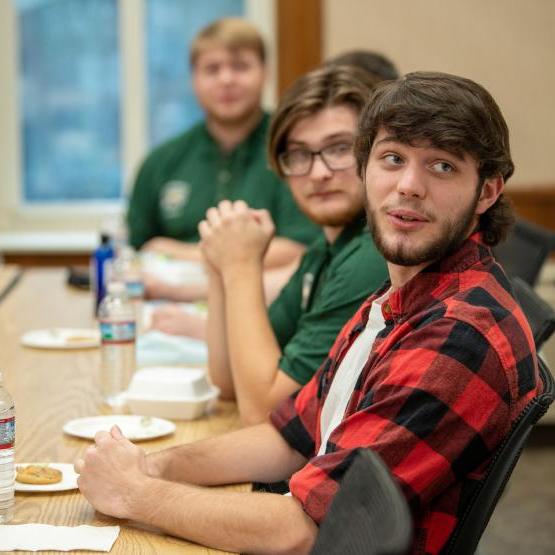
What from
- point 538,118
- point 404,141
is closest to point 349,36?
point 538,118

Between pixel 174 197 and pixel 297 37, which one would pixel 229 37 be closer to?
pixel 174 197

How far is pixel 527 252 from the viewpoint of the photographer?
9.07 feet

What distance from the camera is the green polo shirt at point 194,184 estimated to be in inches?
142

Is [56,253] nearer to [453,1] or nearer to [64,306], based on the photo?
[64,306]

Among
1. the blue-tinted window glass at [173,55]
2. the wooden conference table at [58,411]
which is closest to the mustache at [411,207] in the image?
the wooden conference table at [58,411]

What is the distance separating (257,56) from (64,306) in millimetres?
1151

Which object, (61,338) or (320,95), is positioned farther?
(61,338)

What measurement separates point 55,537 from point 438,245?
1.95 feet

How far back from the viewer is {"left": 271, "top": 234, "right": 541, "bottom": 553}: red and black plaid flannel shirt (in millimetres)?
1163

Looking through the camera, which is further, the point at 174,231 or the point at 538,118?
the point at 538,118

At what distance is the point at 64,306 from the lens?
3162 millimetres

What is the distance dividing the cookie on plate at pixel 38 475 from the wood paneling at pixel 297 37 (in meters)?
3.27

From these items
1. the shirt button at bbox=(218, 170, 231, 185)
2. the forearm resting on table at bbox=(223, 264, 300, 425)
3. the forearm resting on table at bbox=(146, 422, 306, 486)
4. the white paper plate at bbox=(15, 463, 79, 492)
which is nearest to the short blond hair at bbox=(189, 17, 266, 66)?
the shirt button at bbox=(218, 170, 231, 185)

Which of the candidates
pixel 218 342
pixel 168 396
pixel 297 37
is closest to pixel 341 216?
pixel 218 342
